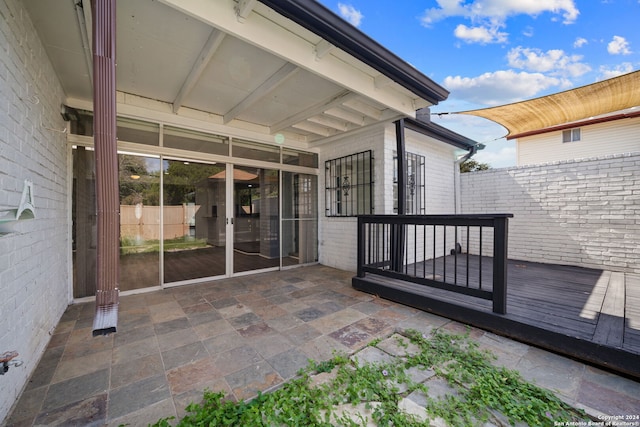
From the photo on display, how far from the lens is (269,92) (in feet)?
10.8

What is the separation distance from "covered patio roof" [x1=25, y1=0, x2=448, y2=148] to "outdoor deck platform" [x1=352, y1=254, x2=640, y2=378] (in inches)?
94.4

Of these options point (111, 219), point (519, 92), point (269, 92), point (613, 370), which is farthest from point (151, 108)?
point (519, 92)

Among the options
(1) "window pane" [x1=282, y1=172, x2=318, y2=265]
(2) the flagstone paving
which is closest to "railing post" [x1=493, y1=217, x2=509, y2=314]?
(2) the flagstone paving

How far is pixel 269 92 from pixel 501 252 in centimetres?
328

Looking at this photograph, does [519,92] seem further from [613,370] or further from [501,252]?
[613,370]

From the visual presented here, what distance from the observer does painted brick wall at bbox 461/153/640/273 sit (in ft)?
13.5

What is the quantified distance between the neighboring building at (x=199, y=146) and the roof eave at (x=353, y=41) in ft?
0.05

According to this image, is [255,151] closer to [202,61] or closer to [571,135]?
[202,61]

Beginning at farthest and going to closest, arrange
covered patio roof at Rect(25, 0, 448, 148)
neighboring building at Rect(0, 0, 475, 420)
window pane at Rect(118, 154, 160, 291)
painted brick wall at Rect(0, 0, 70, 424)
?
window pane at Rect(118, 154, 160, 291) → covered patio roof at Rect(25, 0, 448, 148) → neighboring building at Rect(0, 0, 475, 420) → painted brick wall at Rect(0, 0, 70, 424)

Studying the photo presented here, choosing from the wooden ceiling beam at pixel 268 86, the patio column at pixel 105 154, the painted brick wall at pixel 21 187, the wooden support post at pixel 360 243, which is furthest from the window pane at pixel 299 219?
the patio column at pixel 105 154

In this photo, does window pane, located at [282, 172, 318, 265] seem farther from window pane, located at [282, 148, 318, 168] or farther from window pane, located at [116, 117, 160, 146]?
window pane, located at [116, 117, 160, 146]

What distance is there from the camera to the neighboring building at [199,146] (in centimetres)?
186

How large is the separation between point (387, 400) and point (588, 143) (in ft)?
37.6

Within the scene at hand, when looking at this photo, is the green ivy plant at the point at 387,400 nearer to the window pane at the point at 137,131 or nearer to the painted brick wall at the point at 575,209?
the window pane at the point at 137,131
